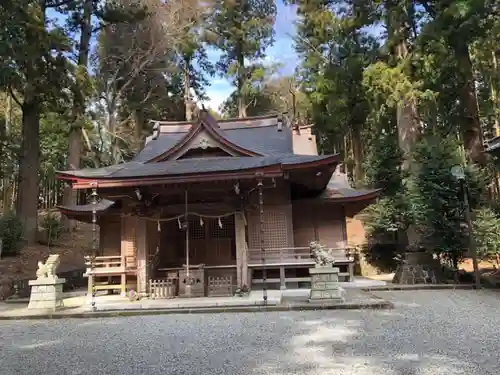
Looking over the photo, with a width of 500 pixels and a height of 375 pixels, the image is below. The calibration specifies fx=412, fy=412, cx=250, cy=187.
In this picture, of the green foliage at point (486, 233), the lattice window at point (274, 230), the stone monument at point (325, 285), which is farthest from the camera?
the lattice window at point (274, 230)

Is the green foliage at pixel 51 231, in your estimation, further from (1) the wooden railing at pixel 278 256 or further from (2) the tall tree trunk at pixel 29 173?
(1) the wooden railing at pixel 278 256

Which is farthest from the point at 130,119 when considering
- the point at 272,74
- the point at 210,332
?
the point at 210,332

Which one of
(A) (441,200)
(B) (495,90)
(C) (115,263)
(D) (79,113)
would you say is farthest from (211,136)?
(B) (495,90)

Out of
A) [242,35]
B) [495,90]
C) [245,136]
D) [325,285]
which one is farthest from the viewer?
[242,35]

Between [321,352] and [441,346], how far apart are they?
139cm

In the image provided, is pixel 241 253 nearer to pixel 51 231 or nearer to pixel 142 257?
pixel 142 257

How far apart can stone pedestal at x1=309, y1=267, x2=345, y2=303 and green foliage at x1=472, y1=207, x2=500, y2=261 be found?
15.0ft

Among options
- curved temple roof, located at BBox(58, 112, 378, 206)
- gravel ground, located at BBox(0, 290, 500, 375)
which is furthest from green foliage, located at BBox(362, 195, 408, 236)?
gravel ground, located at BBox(0, 290, 500, 375)

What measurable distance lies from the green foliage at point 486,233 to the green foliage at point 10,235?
14010mm

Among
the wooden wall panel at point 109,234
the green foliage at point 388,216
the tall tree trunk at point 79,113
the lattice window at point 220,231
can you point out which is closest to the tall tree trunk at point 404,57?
the green foliage at point 388,216

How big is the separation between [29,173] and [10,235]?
8.44ft

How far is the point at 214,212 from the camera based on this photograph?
10.1m

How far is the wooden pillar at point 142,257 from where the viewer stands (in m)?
9.72

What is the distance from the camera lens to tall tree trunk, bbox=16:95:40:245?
15094mm
